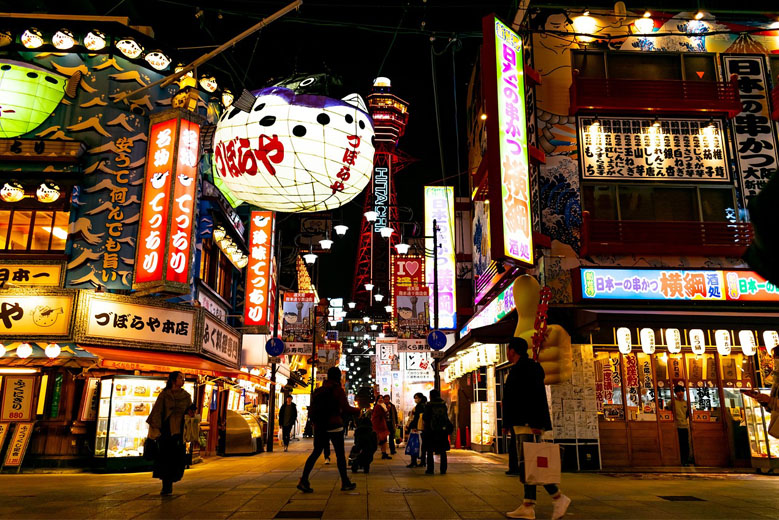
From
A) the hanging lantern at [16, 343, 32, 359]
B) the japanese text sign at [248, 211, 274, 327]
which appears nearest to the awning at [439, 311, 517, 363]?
the japanese text sign at [248, 211, 274, 327]

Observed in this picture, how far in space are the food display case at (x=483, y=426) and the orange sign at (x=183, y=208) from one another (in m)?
11.8

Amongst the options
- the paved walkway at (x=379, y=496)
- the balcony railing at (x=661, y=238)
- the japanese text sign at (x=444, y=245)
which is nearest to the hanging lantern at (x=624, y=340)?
the balcony railing at (x=661, y=238)

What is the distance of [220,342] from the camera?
20.0 meters

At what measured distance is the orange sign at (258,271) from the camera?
71.2 feet

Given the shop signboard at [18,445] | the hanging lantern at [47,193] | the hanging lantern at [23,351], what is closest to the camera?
the hanging lantern at [23,351]

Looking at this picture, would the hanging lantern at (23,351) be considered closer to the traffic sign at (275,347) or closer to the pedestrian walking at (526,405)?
the traffic sign at (275,347)

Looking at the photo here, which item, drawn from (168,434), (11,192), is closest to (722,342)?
(168,434)

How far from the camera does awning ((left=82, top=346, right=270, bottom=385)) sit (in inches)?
580

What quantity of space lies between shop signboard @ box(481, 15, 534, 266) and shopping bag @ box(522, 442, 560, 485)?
23.1 feet

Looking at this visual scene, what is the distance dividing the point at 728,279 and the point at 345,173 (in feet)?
36.6

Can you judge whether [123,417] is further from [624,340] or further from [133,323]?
[624,340]

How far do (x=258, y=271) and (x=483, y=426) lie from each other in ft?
33.1

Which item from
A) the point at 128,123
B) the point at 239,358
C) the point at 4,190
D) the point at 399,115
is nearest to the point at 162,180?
the point at 128,123

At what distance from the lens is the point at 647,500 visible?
9008 millimetres
